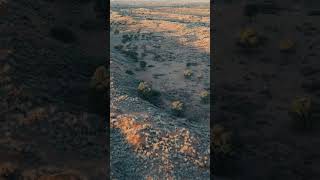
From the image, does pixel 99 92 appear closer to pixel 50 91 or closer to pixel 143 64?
pixel 50 91

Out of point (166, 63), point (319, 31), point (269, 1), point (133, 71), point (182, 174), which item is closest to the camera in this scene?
point (182, 174)

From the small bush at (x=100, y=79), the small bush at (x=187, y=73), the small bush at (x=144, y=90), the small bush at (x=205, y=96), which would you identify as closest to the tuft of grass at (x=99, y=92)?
the small bush at (x=100, y=79)

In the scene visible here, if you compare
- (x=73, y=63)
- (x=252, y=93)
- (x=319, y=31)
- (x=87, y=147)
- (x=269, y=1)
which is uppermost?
(x=269, y=1)

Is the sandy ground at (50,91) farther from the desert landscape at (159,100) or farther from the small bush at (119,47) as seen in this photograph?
the small bush at (119,47)

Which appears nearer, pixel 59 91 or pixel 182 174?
pixel 59 91

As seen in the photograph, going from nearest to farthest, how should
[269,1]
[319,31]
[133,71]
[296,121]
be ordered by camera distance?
1. [296,121]
2. [319,31]
3. [269,1]
4. [133,71]

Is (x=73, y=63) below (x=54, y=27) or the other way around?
below

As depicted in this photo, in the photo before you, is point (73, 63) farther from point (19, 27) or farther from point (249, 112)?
point (249, 112)

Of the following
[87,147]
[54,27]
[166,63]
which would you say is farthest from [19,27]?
[166,63]
